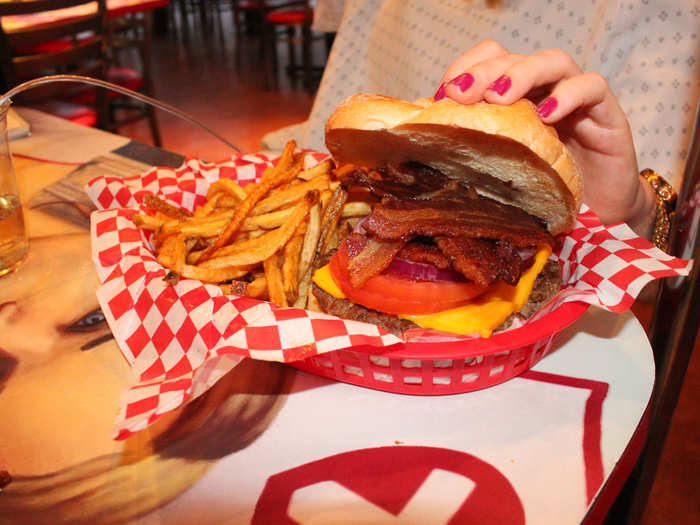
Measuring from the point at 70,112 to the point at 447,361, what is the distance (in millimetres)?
4140

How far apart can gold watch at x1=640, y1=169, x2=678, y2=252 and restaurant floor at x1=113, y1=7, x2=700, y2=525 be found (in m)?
0.47

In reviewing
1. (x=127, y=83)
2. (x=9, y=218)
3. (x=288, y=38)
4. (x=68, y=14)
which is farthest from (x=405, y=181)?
(x=288, y=38)

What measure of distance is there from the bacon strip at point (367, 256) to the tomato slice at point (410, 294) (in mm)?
33

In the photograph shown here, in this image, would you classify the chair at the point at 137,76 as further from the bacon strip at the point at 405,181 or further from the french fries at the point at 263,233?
the bacon strip at the point at 405,181

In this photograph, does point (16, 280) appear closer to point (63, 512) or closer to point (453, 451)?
point (63, 512)

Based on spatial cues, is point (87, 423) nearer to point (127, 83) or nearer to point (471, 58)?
point (471, 58)

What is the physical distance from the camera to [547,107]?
A: 1.33m

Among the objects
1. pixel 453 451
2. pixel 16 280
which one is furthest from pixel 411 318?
pixel 16 280

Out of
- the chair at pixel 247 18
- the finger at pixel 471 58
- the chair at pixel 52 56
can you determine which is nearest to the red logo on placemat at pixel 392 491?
the finger at pixel 471 58

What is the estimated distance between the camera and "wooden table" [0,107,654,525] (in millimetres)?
1028

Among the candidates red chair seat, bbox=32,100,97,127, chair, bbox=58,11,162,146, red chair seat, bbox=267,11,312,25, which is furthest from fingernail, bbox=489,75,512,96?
red chair seat, bbox=267,11,312,25

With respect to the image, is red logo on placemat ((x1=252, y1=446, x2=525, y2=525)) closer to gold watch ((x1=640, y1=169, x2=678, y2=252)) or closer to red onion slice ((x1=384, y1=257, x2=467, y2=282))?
red onion slice ((x1=384, y1=257, x2=467, y2=282))

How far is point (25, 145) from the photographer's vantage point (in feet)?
9.34

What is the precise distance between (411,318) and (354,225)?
51cm
